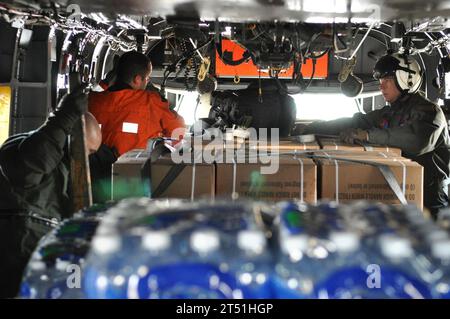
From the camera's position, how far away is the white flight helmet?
546cm

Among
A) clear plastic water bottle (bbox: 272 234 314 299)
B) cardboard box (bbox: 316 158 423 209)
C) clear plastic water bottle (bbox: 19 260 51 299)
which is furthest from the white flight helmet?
clear plastic water bottle (bbox: 19 260 51 299)

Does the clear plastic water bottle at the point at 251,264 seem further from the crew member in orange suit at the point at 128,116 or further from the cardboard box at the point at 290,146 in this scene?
the crew member in orange suit at the point at 128,116

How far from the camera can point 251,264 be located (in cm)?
139

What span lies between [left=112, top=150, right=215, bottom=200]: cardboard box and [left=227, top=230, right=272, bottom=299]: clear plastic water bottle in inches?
47.5

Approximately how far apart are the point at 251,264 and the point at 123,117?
3.64m

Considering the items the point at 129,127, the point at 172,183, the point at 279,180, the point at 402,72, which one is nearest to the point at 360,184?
the point at 279,180

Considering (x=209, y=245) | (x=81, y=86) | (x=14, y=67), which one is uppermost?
(x=14, y=67)

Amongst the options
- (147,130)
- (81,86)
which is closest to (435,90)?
(147,130)

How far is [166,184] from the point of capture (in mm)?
2598

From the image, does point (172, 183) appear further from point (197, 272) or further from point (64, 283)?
point (197, 272)

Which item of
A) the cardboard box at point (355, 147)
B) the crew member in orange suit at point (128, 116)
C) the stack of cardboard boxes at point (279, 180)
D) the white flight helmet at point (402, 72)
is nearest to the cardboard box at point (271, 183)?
the stack of cardboard boxes at point (279, 180)

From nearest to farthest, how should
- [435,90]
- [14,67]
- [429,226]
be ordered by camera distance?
[429,226] → [14,67] → [435,90]

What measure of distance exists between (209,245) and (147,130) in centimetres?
365

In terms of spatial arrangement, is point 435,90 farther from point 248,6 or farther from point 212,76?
point 248,6
